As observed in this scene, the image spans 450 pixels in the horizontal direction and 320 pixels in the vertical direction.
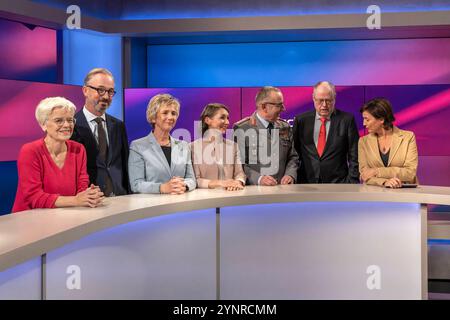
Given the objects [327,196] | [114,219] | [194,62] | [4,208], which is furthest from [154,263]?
[194,62]

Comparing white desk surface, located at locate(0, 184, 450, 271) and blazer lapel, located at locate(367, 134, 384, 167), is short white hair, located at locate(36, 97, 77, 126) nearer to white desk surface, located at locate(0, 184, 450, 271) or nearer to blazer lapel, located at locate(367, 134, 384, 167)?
white desk surface, located at locate(0, 184, 450, 271)

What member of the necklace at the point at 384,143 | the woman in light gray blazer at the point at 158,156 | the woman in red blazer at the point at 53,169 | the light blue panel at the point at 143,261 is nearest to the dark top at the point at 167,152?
the woman in light gray blazer at the point at 158,156

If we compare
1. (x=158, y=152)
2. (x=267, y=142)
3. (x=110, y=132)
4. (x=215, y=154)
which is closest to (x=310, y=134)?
(x=267, y=142)

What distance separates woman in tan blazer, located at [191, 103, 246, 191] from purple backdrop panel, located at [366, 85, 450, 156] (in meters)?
2.72

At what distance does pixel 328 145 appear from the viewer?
3895 mm

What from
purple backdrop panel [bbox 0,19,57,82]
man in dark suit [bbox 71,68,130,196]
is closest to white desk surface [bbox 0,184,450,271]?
man in dark suit [bbox 71,68,130,196]

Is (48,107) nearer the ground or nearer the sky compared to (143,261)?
nearer the sky

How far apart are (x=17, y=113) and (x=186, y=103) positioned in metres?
1.64

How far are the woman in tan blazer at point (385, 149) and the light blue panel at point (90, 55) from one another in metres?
3.57

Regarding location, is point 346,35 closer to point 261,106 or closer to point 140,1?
point 140,1

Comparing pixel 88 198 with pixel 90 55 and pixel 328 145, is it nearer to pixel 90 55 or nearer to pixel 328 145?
pixel 328 145

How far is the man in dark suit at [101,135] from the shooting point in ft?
10.6

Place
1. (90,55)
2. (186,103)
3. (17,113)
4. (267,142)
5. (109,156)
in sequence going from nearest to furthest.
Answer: (109,156) → (267,142) → (17,113) → (186,103) → (90,55)

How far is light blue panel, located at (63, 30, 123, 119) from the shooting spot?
6352mm
